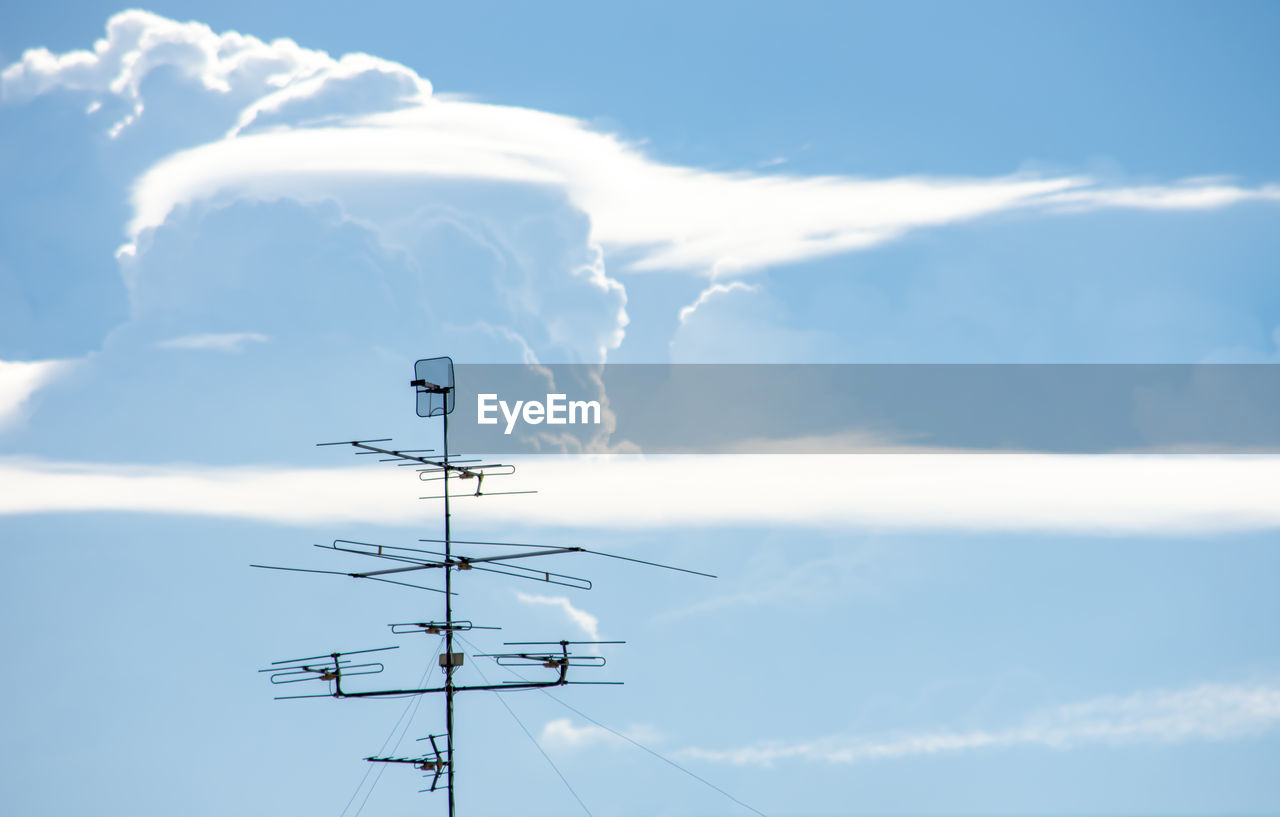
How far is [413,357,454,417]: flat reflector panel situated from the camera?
32406 mm

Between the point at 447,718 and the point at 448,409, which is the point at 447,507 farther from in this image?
the point at 447,718

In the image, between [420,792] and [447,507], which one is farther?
[447,507]

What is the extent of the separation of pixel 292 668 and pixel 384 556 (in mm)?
3089

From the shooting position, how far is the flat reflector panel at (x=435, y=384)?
3241 centimetres

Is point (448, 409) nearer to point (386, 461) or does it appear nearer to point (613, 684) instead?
point (386, 461)


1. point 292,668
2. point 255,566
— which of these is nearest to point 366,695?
point 292,668

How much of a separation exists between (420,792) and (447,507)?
5.95 m

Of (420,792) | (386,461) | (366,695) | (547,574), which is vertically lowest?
(420,792)

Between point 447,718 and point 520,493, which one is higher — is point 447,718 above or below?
below

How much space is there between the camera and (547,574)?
31000mm

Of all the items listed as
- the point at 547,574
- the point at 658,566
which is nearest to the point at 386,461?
the point at 547,574

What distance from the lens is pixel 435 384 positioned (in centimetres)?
3241

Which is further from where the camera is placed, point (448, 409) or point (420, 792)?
point (448, 409)

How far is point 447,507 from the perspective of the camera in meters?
32.7
